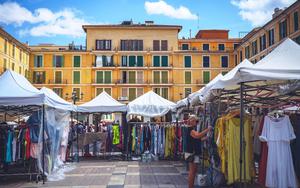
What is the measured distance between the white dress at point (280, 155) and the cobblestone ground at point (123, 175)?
8.04 feet

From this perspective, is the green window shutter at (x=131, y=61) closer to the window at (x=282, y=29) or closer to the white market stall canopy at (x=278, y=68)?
the window at (x=282, y=29)

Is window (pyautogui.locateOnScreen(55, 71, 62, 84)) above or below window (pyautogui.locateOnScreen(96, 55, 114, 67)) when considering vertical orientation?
below

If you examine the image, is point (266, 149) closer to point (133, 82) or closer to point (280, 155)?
point (280, 155)

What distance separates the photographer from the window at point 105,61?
5378 centimetres

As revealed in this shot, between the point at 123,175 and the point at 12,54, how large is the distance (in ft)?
137

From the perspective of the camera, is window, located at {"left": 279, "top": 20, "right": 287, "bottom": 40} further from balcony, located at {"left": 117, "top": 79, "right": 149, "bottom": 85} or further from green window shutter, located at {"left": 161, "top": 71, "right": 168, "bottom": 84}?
balcony, located at {"left": 117, "top": 79, "right": 149, "bottom": 85}

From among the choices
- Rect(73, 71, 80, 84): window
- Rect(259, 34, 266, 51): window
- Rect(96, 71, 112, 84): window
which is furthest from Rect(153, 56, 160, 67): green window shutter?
Rect(259, 34, 266, 51): window

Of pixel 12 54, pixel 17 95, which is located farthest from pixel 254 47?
pixel 17 95

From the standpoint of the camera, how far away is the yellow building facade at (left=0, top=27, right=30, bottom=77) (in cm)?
4510

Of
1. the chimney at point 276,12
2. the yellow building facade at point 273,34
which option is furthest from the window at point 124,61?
the chimney at point 276,12

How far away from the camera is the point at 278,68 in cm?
681

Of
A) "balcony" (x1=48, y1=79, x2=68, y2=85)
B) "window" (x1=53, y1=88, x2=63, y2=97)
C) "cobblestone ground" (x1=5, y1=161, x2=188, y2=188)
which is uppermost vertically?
"balcony" (x1=48, y1=79, x2=68, y2=85)

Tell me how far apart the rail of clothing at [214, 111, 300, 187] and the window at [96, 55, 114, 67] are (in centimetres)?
4663

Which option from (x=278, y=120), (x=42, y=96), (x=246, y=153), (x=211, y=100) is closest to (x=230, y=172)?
(x=246, y=153)
